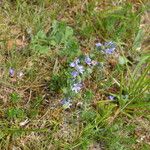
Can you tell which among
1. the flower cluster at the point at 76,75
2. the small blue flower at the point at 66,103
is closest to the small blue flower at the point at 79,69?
the flower cluster at the point at 76,75

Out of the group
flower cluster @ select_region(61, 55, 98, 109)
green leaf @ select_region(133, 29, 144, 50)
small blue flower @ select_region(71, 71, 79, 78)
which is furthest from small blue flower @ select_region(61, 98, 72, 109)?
green leaf @ select_region(133, 29, 144, 50)

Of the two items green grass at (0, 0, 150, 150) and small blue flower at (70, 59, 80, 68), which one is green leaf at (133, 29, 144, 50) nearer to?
green grass at (0, 0, 150, 150)

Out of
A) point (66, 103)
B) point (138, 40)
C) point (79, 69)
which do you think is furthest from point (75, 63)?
point (138, 40)

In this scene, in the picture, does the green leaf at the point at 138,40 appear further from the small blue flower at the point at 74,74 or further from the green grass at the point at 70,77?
the small blue flower at the point at 74,74

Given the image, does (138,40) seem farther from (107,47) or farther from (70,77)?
(70,77)

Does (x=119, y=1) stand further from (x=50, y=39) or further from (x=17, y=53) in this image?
(x=17, y=53)

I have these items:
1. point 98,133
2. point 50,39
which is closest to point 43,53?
point 50,39

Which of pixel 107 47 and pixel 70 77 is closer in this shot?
pixel 70 77

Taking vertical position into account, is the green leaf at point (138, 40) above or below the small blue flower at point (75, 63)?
below
